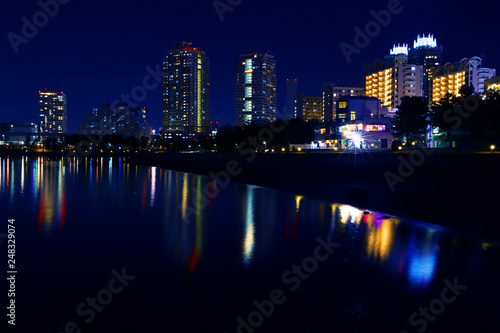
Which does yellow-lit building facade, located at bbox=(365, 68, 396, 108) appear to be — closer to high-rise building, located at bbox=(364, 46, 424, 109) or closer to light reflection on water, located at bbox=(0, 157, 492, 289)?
high-rise building, located at bbox=(364, 46, 424, 109)

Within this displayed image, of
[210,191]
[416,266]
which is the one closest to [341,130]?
[210,191]

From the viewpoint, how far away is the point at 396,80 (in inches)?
6747

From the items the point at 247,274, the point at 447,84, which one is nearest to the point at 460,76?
the point at 447,84

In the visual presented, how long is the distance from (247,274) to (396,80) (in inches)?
7018

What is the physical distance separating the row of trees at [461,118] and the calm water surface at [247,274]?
194 ft

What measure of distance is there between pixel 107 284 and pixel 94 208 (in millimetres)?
8500

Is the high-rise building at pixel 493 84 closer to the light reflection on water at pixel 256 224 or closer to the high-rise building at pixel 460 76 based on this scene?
the high-rise building at pixel 460 76

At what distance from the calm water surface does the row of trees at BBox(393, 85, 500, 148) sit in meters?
59.1

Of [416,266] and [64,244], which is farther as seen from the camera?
[64,244]

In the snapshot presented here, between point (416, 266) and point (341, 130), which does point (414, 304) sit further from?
point (341, 130)

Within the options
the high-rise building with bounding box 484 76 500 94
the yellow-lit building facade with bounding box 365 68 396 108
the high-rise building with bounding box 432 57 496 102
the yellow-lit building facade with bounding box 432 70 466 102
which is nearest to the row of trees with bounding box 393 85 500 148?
the high-rise building with bounding box 484 76 500 94

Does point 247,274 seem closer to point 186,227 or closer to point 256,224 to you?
point 186,227

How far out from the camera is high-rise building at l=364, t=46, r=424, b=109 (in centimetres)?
17050

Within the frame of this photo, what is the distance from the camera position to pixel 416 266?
7.25 metres
